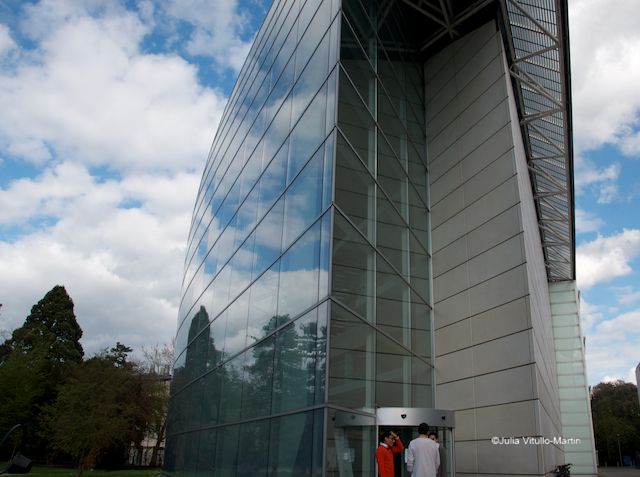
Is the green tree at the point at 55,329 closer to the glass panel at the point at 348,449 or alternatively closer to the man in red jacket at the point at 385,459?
the glass panel at the point at 348,449

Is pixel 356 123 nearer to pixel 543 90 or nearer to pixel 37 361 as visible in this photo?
pixel 543 90

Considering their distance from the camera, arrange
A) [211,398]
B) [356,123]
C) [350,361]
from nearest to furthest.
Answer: [350,361] < [356,123] < [211,398]

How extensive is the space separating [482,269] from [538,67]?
7.94 m

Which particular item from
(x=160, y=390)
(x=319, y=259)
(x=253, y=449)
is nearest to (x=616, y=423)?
(x=160, y=390)

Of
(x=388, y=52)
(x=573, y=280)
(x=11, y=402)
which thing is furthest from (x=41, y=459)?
(x=388, y=52)

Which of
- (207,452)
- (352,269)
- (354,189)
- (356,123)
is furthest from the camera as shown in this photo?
(207,452)

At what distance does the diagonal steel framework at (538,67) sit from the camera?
53.4 ft

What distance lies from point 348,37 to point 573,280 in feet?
124

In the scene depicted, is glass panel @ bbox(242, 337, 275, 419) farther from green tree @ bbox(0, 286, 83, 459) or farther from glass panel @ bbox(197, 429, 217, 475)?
green tree @ bbox(0, 286, 83, 459)

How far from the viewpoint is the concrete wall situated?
42.0 feet

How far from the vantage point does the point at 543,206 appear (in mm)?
28953

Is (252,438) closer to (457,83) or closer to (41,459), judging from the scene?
(457,83)

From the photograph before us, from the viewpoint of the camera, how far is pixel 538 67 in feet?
58.7

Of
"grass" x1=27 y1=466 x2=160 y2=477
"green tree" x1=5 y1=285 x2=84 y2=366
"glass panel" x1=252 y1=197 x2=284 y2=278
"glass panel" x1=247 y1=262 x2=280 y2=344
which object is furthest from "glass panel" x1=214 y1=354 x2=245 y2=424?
"green tree" x1=5 y1=285 x2=84 y2=366
